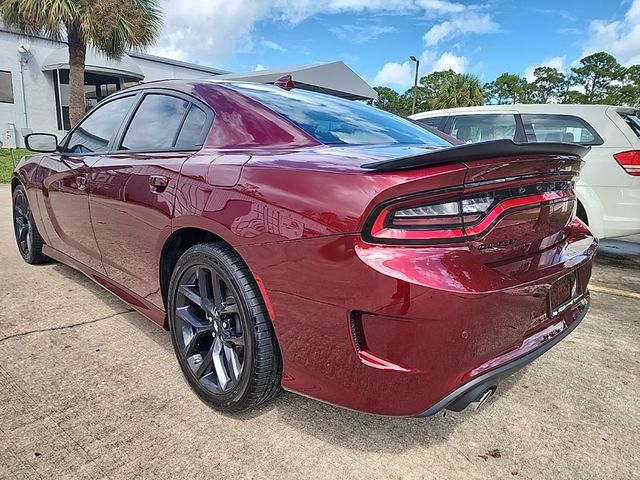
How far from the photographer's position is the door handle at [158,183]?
7.33ft

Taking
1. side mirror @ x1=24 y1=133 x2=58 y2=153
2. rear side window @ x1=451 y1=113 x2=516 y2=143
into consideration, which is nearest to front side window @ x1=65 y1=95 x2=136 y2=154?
side mirror @ x1=24 y1=133 x2=58 y2=153

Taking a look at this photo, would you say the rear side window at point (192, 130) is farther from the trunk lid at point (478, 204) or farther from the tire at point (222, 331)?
the trunk lid at point (478, 204)

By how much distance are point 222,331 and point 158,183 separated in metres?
0.78

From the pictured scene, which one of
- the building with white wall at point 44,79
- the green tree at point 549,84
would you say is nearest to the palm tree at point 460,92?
the building with white wall at point 44,79

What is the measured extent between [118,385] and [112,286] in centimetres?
77

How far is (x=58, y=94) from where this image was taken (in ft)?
65.0

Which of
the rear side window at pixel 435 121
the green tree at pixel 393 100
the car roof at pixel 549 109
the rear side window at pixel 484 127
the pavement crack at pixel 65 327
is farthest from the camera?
the green tree at pixel 393 100

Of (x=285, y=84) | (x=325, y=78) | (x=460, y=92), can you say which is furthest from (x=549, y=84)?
(x=285, y=84)

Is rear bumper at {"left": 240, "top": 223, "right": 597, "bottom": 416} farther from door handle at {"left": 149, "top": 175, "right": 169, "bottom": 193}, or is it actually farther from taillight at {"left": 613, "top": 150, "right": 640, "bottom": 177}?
taillight at {"left": 613, "top": 150, "right": 640, "bottom": 177}

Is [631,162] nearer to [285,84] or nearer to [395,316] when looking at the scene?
[285,84]

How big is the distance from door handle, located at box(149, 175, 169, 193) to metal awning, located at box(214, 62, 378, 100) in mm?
19575

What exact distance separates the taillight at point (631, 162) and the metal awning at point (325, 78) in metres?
A: 17.6

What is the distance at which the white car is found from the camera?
4543mm

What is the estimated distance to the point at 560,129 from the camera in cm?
505
